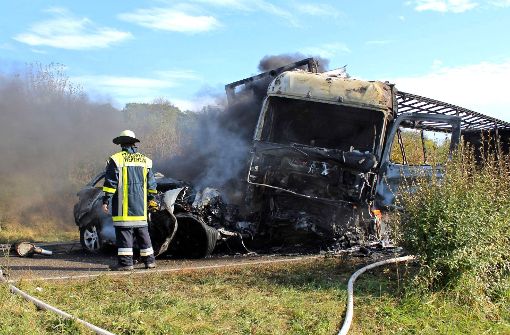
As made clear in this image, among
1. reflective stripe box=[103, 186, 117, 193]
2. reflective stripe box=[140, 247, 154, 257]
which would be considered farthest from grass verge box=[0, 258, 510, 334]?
reflective stripe box=[103, 186, 117, 193]

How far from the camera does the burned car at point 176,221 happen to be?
22.7ft

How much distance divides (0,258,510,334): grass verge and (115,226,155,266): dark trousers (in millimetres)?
595

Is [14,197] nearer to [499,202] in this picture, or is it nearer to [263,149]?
→ [263,149]

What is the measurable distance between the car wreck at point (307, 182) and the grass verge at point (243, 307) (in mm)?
1805

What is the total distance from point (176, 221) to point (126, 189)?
3.07 feet

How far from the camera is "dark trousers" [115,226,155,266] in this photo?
19.5ft

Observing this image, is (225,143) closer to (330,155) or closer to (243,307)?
(330,155)

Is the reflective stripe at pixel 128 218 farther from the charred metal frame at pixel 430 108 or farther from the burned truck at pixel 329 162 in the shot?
the charred metal frame at pixel 430 108

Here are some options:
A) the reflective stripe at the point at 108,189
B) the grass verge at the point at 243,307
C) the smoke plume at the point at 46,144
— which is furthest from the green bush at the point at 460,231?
the smoke plume at the point at 46,144

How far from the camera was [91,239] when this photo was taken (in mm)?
7633

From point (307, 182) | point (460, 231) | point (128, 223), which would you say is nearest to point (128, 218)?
point (128, 223)

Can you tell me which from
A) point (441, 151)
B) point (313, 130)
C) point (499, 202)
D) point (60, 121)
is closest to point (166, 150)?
point (60, 121)

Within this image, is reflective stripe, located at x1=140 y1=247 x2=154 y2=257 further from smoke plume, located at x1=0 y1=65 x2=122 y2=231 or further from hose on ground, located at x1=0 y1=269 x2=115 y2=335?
smoke plume, located at x1=0 y1=65 x2=122 y2=231

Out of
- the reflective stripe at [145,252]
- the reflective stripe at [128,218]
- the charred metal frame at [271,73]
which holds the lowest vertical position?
the reflective stripe at [145,252]
